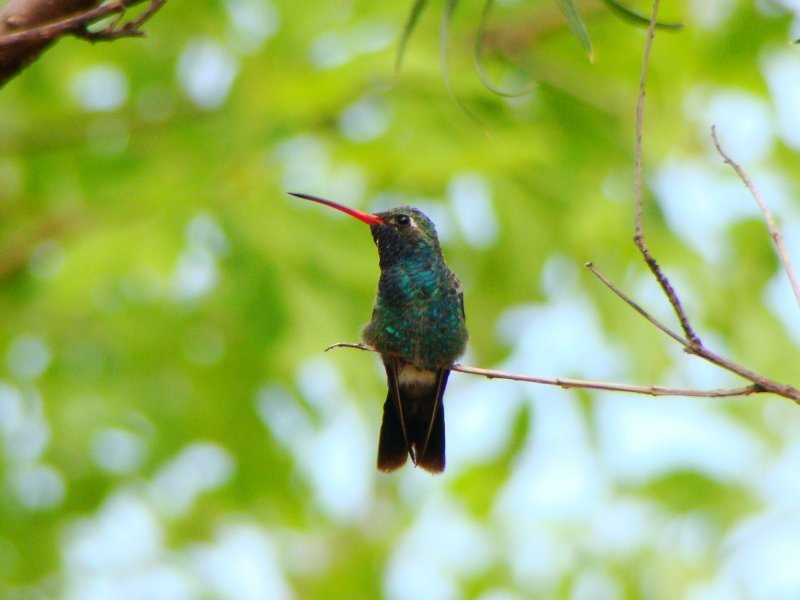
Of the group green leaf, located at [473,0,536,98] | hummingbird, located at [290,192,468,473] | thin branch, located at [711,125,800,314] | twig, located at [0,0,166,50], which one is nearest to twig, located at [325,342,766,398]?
thin branch, located at [711,125,800,314]

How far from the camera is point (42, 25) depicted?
7.24ft

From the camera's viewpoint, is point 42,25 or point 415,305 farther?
point 415,305

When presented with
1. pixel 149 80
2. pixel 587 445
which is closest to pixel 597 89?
pixel 587 445

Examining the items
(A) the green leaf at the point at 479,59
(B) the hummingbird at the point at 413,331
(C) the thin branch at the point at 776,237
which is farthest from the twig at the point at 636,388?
(B) the hummingbird at the point at 413,331

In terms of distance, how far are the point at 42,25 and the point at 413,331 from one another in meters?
1.77

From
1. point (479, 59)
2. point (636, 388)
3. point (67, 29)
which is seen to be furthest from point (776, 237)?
point (67, 29)

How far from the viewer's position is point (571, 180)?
550 centimetres

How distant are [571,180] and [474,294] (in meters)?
0.86

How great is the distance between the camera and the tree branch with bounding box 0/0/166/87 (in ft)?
6.77

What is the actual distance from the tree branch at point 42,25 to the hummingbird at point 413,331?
1.26 m

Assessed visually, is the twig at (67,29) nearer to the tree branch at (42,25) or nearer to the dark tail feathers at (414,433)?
the tree branch at (42,25)

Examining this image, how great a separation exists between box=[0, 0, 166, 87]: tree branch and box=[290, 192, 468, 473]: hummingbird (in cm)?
126

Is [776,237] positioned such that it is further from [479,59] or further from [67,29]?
[67,29]

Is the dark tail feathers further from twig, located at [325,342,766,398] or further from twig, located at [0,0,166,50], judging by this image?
twig, located at [0,0,166,50]
